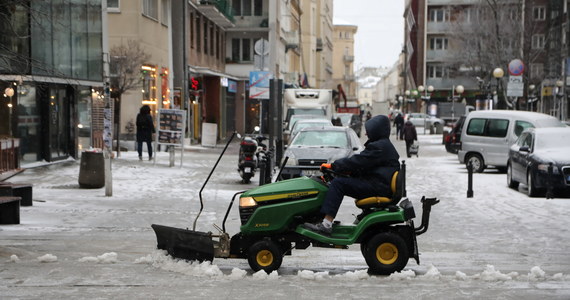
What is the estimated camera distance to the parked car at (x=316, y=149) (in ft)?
66.5

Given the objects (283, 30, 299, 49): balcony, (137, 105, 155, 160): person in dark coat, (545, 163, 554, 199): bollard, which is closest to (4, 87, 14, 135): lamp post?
(137, 105, 155, 160): person in dark coat

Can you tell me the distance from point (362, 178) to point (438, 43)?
94594 millimetres

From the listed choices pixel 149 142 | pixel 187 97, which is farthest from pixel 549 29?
pixel 149 142

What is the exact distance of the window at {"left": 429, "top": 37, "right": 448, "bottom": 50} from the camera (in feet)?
331

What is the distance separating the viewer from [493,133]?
2614cm

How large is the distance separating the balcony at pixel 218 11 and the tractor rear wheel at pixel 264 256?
36.5 metres

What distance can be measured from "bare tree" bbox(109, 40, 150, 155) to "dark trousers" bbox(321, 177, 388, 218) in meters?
21.3

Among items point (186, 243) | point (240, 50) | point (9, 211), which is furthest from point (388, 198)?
point (240, 50)

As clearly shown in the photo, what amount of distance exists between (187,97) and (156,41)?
Result: 6325 millimetres

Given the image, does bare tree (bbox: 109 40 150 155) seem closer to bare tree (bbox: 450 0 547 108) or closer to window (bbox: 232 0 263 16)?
bare tree (bbox: 450 0 547 108)

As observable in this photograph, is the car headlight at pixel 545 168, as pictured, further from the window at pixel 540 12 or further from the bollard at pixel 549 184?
the window at pixel 540 12

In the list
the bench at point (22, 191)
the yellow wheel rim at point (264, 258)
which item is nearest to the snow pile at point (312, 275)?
the yellow wheel rim at point (264, 258)

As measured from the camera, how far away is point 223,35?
57156 millimetres

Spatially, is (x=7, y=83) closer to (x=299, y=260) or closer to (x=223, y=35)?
(x=299, y=260)
